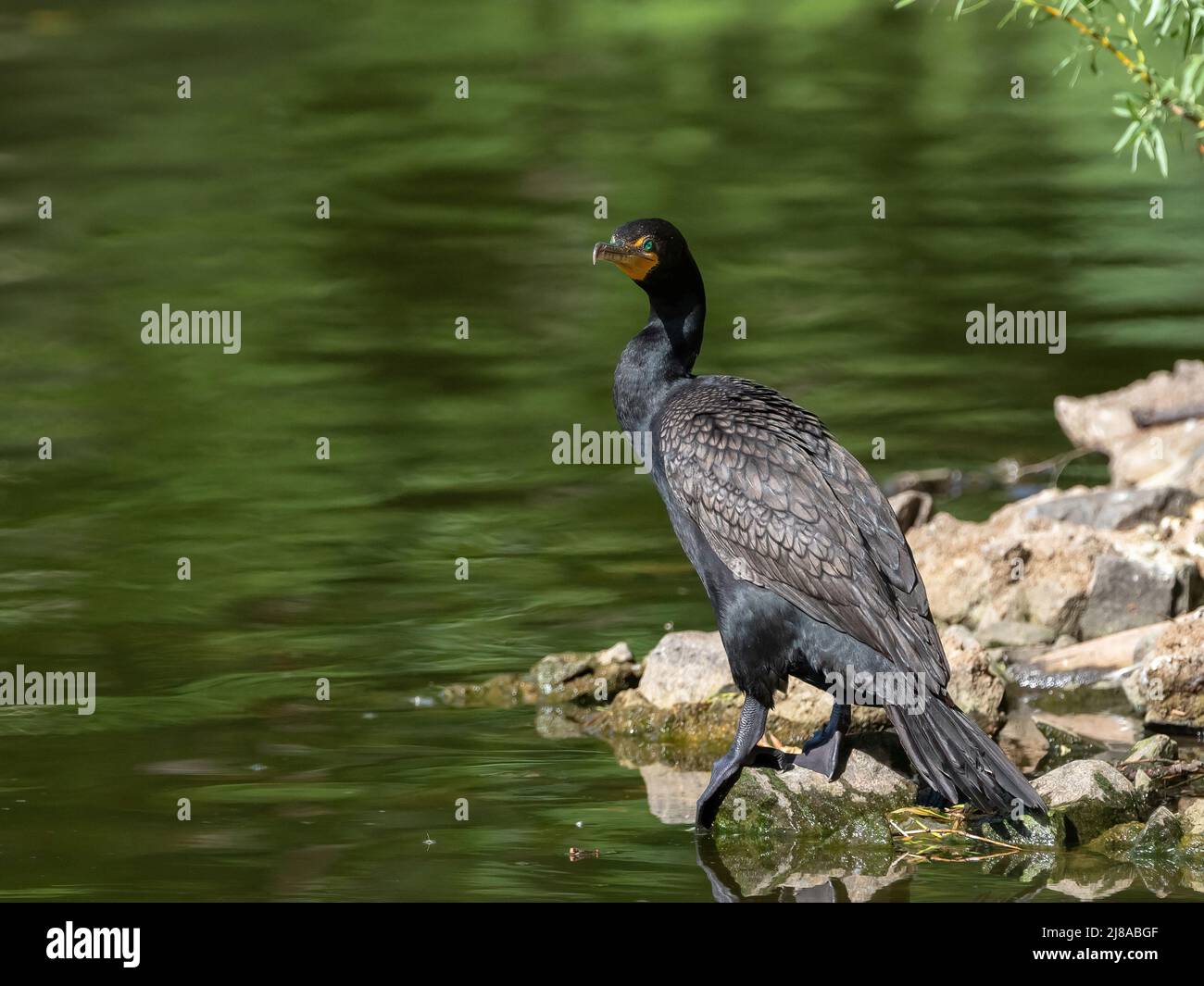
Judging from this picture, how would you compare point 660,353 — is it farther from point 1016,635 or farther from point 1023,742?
point 1016,635

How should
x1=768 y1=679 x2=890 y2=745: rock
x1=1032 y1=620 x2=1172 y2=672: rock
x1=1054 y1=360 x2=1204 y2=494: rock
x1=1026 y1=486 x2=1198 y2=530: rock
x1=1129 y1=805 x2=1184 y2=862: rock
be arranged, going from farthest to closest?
x1=1054 y1=360 x2=1204 y2=494: rock, x1=1026 y1=486 x2=1198 y2=530: rock, x1=1032 y1=620 x2=1172 y2=672: rock, x1=768 y1=679 x2=890 y2=745: rock, x1=1129 y1=805 x2=1184 y2=862: rock

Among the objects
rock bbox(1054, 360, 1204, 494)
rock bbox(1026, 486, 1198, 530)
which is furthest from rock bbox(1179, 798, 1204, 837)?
rock bbox(1054, 360, 1204, 494)

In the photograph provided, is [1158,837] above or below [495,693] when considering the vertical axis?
below

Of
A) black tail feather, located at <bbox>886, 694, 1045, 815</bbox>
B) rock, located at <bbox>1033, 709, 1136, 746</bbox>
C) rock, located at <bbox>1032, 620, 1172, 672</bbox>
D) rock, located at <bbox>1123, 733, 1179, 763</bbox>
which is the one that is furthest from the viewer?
rock, located at <bbox>1032, 620, 1172, 672</bbox>

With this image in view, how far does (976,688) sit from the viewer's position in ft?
27.9

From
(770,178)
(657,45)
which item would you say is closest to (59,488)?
(770,178)

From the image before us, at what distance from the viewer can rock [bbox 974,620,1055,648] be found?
948 centimetres

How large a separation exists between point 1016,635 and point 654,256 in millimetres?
2753

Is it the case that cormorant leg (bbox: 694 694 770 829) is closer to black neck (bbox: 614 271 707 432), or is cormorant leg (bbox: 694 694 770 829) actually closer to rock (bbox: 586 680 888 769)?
rock (bbox: 586 680 888 769)

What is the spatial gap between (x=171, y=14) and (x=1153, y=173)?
15148mm

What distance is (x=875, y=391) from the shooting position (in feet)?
45.7

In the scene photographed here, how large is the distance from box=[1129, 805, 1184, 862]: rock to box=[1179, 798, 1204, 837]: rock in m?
0.03

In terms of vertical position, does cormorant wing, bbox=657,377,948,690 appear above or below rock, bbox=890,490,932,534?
below

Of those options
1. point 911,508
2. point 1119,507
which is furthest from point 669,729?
point 1119,507
